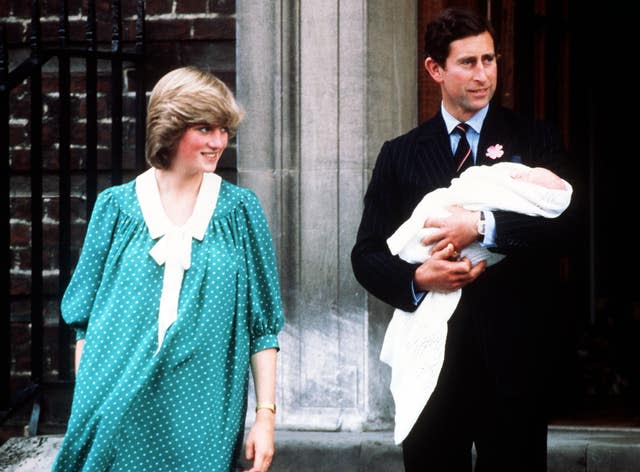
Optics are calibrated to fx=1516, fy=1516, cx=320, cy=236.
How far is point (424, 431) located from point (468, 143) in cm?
88

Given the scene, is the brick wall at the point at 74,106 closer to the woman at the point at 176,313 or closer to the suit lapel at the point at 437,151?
the suit lapel at the point at 437,151

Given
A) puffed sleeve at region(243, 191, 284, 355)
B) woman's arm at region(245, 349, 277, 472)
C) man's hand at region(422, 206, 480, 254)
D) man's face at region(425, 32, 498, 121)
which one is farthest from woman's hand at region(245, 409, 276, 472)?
man's face at region(425, 32, 498, 121)

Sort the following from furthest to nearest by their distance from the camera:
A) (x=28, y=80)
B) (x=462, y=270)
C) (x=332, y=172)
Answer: (x=28, y=80)
(x=332, y=172)
(x=462, y=270)

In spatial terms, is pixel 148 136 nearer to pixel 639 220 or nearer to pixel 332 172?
pixel 332 172

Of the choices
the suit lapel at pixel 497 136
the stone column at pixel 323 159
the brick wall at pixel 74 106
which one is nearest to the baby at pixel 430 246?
the suit lapel at pixel 497 136

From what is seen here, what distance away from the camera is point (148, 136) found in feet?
13.1

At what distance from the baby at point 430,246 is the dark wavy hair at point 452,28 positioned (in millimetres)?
391

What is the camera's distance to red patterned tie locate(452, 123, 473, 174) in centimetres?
458

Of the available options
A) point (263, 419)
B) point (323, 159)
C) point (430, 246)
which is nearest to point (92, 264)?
point (263, 419)

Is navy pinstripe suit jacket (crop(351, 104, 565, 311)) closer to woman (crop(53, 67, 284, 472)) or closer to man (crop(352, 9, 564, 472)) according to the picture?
man (crop(352, 9, 564, 472))

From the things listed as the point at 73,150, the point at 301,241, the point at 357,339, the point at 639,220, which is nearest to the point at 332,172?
the point at 301,241

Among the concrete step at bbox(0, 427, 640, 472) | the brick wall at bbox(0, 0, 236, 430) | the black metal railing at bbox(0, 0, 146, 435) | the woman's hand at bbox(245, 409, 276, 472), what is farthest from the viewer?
the brick wall at bbox(0, 0, 236, 430)

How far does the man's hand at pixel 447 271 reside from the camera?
4355 mm

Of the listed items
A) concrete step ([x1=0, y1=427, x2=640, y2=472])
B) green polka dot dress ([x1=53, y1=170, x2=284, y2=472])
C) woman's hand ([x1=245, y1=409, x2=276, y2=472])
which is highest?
green polka dot dress ([x1=53, y1=170, x2=284, y2=472])
